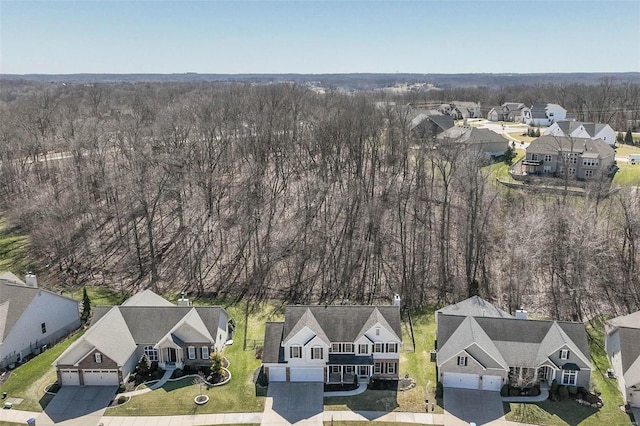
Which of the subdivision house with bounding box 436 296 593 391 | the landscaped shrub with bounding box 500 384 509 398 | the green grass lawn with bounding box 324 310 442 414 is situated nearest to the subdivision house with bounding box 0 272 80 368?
the green grass lawn with bounding box 324 310 442 414

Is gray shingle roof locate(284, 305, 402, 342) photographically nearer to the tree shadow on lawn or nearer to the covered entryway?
the covered entryway

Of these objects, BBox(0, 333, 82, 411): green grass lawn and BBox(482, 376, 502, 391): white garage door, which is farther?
BBox(482, 376, 502, 391): white garage door

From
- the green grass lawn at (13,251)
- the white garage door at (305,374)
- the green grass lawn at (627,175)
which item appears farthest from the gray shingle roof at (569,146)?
the green grass lawn at (13,251)

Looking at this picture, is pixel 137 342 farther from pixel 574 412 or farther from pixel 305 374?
pixel 574 412

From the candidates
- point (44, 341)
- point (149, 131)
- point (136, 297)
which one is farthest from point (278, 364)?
point (149, 131)

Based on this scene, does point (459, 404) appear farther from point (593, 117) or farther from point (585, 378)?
point (593, 117)
